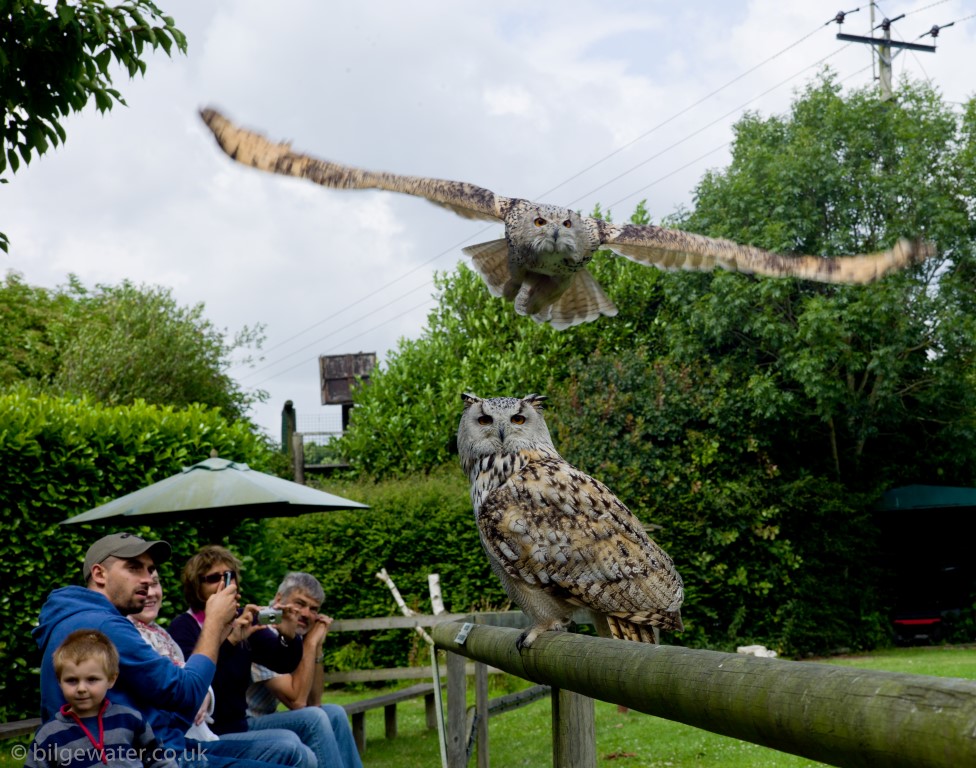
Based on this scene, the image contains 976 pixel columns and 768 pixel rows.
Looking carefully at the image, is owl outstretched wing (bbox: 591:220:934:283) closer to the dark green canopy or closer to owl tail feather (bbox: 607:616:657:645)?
owl tail feather (bbox: 607:616:657:645)

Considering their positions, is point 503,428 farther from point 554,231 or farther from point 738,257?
point 738,257

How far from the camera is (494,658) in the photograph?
3.18 meters

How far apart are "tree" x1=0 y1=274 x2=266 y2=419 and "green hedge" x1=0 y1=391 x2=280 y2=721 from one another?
1373 cm

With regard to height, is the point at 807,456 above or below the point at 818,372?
below

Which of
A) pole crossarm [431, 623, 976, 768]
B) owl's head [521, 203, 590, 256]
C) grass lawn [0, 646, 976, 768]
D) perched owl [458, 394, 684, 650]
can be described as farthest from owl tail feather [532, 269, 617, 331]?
grass lawn [0, 646, 976, 768]

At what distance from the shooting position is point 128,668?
3.33 m

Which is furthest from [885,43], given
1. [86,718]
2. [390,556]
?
[86,718]

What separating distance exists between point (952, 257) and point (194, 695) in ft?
46.5

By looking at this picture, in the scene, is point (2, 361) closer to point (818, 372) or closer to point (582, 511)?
point (818, 372)

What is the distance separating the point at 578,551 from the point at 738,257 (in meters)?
1.66

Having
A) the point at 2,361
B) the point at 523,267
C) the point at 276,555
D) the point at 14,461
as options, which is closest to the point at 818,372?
the point at 276,555

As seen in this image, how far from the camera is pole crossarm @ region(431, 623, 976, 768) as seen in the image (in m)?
1.09

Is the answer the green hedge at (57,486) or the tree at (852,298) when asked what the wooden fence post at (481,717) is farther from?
the tree at (852,298)

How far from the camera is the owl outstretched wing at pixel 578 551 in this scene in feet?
10.4
